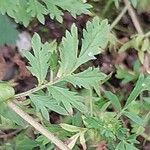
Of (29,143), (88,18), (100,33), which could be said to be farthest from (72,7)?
(88,18)

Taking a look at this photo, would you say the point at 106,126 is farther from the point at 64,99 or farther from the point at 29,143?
the point at 29,143

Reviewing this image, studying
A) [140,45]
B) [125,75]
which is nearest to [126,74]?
[125,75]

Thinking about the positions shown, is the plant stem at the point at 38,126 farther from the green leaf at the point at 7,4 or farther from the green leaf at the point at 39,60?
the green leaf at the point at 7,4

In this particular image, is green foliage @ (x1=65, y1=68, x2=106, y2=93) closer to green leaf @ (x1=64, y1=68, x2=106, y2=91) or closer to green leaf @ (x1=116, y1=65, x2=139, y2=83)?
green leaf @ (x1=64, y1=68, x2=106, y2=91)

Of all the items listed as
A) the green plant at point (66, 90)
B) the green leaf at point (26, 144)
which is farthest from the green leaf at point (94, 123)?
the green leaf at point (26, 144)

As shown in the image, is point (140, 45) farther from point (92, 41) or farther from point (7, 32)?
point (92, 41)

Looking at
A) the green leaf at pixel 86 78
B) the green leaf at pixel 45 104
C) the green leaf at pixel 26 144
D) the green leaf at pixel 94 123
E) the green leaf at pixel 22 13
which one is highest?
the green leaf at pixel 22 13

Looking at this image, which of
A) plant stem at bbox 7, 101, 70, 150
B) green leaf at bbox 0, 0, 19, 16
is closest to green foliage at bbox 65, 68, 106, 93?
plant stem at bbox 7, 101, 70, 150
